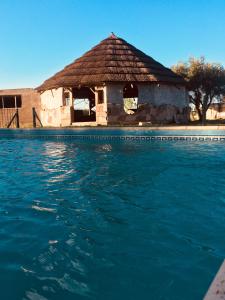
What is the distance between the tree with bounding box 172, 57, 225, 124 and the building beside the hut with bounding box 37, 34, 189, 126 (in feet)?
14.3

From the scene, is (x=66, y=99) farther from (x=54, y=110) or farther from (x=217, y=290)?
(x=217, y=290)

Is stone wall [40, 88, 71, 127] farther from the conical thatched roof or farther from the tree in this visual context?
the tree

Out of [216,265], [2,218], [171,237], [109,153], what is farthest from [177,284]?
[109,153]

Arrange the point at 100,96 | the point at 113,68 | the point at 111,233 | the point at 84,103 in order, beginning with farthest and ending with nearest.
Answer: the point at 84,103, the point at 100,96, the point at 113,68, the point at 111,233

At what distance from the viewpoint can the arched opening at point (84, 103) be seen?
27281 millimetres

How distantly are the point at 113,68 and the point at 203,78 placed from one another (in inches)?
394

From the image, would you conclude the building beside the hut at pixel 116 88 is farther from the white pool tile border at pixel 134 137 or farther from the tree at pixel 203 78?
the tree at pixel 203 78

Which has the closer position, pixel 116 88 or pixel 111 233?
pixel 111 233

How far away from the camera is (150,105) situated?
21.0m

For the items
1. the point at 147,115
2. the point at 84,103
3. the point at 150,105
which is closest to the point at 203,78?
the point at 150,105

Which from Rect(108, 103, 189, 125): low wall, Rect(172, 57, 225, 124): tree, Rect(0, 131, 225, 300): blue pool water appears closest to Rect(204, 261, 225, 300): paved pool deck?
Rect(0, 131, 225, 300): blue pool water

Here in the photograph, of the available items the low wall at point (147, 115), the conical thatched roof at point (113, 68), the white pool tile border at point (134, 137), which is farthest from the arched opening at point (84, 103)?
the white pool tile border at point (134, 137)

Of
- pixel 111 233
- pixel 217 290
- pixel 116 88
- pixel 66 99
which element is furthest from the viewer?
pixel 66 99

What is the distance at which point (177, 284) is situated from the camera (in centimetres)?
277
